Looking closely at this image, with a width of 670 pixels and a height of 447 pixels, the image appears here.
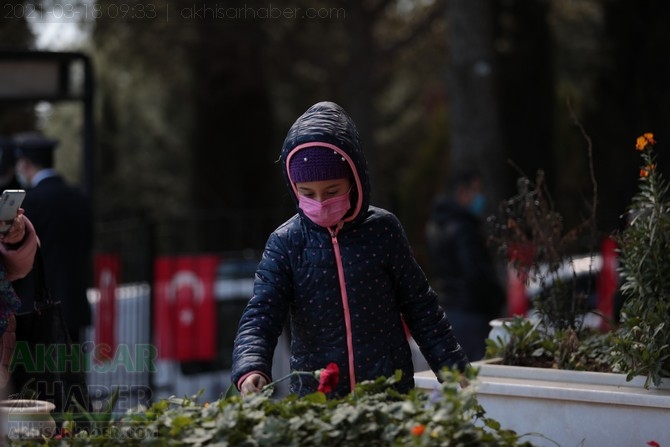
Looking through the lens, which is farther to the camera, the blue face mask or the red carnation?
the blue face mask

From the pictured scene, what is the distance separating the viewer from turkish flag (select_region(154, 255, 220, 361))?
9.84 m

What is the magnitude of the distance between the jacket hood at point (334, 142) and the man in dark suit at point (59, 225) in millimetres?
3625

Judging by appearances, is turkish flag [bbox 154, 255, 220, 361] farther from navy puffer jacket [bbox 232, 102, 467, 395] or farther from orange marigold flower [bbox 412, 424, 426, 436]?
orange marigold flower [bbox 412, 424, 426, 436]

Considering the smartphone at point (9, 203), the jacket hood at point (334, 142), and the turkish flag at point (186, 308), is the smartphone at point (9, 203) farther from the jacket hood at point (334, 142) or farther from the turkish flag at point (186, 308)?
the turkish flag at point (186, 308)

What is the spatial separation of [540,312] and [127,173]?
88.6 feet

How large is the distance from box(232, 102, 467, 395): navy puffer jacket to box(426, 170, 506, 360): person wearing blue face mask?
3.91 m

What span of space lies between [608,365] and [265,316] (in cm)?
142

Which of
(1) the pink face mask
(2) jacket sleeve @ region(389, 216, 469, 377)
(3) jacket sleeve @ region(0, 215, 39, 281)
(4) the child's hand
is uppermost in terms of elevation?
(1) the pink face mask

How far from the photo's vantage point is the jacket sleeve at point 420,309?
3516 millimetres

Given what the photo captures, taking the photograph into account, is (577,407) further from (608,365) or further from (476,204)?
(476,204)

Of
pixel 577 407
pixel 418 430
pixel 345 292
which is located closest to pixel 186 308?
pixel 577 407

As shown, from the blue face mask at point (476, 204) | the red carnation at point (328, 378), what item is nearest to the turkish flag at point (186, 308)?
Answer: the blue face mask at point (476, 204)

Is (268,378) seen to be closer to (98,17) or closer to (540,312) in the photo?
(540,312)

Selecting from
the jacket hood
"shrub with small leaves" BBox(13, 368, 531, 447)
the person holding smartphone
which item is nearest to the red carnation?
"shrub with small leaves" BBox(13, 368, 531, 447)
